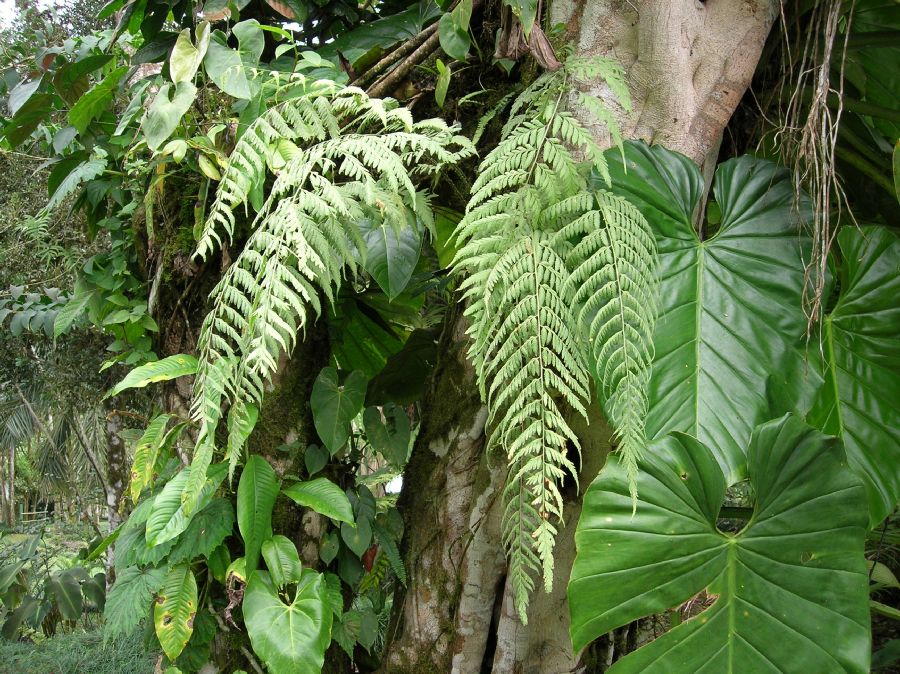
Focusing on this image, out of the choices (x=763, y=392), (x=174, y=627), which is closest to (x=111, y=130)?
(x=174, y=627)

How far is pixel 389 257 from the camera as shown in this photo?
1126 millimetres

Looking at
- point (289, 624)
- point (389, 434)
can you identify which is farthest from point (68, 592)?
point (289, 624)

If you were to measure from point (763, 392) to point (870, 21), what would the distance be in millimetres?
973

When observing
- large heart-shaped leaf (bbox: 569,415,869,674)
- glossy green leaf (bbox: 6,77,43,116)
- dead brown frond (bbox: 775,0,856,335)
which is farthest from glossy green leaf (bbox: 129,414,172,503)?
dead brown frond (bbox: 775,0,856,335)

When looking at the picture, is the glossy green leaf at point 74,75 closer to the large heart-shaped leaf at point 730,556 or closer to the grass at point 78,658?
the large heart-shaped leaf at point 730,556

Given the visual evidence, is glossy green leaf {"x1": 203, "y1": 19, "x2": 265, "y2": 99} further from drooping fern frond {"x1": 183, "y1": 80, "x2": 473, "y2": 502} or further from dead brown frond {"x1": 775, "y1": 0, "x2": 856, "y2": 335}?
dead brown frond {"x1": 775, "y1": 0, "x2": 856, "y2": 335}

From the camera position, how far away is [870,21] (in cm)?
142

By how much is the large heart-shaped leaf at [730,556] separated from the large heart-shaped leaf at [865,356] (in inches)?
7.0

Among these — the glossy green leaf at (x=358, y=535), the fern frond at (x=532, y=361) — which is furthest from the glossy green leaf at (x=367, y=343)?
the fern frond at (x=532, y=361)

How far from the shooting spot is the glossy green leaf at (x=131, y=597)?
110 centimetres

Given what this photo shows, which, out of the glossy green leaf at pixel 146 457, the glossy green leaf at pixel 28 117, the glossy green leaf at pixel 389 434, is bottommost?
the glossy green leaf at pixel 389 434

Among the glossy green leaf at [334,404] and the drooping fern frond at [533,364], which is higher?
the drooping fern frond at [533,364]

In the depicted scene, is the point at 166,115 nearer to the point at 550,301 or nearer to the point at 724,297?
the point at 550,301

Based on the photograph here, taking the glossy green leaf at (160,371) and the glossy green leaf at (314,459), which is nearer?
the glossy green leaf at (160,371)
